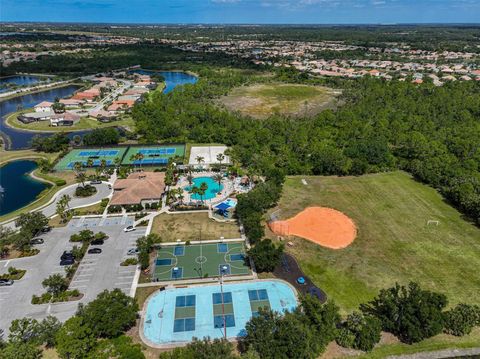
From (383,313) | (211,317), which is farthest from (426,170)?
(211,317)

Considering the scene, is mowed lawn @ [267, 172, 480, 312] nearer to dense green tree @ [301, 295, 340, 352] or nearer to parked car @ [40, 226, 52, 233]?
dense green tree @ [301, 295, 340, 352]

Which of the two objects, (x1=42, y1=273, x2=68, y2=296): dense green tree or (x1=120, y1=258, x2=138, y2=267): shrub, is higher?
(x1=42, y1=273, x2=68, y2=296): dense green tree

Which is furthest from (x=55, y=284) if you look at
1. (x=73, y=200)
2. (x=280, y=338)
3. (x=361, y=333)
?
(x=361, y=333)

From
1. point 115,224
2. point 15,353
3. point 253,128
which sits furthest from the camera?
point 253,128

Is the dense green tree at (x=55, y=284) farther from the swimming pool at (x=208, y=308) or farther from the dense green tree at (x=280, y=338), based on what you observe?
the dense green tree at (x=280, y=338)

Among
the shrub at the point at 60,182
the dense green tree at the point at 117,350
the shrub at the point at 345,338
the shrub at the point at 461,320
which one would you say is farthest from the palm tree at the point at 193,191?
the shrub at the point at 461,320

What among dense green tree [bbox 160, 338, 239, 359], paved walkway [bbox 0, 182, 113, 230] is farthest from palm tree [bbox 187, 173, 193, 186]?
dense green tree [bbox 160, 338, 239, 359]

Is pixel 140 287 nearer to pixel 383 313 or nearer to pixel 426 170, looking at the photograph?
pixel 383 313
